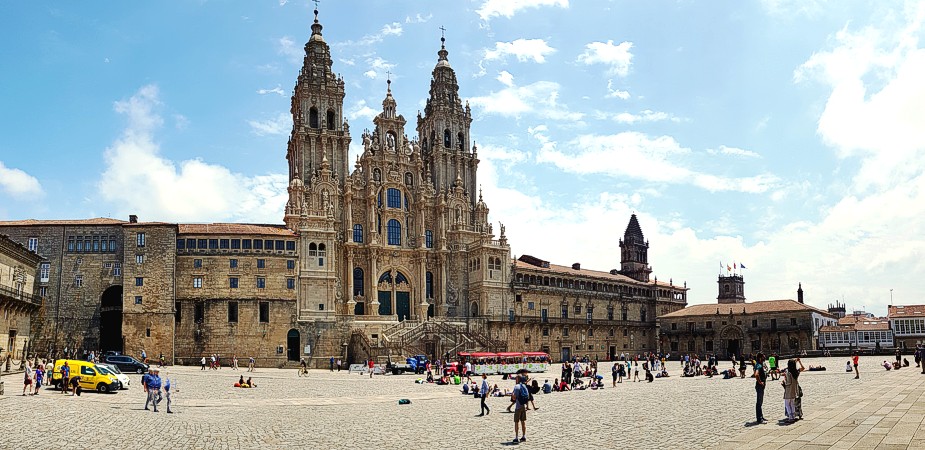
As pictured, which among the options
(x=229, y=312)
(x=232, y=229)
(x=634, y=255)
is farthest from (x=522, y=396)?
(x=634, y=255)

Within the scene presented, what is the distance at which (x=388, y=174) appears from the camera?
84500 millimetres

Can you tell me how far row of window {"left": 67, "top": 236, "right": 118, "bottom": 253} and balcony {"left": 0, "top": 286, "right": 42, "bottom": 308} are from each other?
7.63 m

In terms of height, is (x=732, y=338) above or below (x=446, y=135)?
below

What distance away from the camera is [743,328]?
315ft

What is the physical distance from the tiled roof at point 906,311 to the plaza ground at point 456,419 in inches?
2005

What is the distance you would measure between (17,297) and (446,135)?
5115 centimetres

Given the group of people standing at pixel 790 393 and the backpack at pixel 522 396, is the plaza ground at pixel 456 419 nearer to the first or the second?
the group of people standing at pixel 790 393

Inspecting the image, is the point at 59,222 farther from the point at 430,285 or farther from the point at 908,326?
the point at 908,326

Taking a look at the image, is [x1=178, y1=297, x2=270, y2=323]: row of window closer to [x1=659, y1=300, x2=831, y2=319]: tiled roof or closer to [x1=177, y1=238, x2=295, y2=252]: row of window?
[x1=177, y1=238, x2=295, y2=252]: row of window

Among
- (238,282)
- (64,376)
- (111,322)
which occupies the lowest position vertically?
(64,376)

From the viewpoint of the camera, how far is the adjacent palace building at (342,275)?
212 ft

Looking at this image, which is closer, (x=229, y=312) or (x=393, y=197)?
(x=229, y=312)

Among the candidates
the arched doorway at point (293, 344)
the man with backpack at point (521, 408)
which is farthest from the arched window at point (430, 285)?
the man with backpack at point (521, 408)

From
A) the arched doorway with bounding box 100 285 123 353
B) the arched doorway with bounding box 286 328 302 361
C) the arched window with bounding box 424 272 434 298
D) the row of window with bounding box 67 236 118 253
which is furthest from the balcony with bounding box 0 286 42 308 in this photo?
the arched window with bounding box 424 272 434 298
